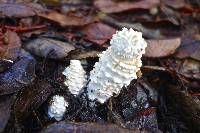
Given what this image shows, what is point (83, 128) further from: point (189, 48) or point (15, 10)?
point (189, 48)

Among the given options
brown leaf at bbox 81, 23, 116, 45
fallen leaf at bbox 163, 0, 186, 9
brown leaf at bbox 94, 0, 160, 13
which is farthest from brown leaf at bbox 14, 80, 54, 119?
fallen leaf at bbox 163, 0, 186, 9

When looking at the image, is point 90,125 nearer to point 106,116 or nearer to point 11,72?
point 106,116

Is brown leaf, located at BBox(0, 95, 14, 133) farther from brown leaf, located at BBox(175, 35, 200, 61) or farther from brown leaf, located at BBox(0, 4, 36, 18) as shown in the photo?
brown leaf, located at BBox(175, 35, 200, 61)

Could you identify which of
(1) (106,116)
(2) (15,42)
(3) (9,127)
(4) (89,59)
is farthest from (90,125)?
(2) (15,42)

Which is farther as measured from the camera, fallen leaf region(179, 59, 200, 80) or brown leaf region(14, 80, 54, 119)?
fallen leaf region(179, 59, 200, 80)

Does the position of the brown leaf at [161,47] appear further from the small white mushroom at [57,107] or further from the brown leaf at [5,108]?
the brown leaf at [5,108]

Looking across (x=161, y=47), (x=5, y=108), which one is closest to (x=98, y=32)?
(x=161, y=47)

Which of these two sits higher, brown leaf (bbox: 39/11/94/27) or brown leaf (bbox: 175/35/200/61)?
brown leaf (bbox: 39/11/94/27)
